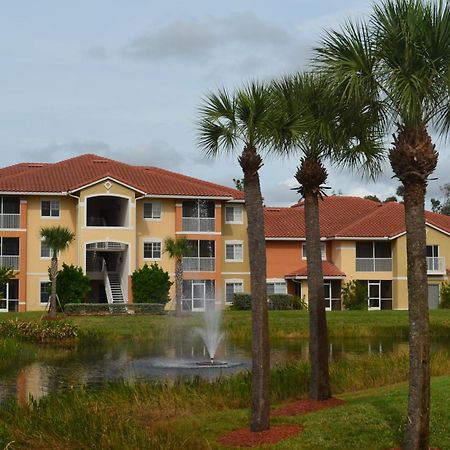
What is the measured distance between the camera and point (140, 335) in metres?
38.2

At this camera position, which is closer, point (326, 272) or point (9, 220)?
point (9, 220)

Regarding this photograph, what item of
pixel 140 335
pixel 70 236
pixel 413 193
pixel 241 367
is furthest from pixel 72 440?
pixel 70 236

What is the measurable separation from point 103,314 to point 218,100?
31250 mm

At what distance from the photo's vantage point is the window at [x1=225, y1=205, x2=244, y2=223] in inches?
2228

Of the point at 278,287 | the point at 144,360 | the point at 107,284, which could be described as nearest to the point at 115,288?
the point at 107,284

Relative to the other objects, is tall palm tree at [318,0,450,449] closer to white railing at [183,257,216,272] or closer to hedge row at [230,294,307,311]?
hedge row at [230,294,307,311]

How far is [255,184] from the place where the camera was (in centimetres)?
1435

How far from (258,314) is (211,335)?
2467cm

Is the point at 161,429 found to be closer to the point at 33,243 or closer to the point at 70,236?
the point at 70,236

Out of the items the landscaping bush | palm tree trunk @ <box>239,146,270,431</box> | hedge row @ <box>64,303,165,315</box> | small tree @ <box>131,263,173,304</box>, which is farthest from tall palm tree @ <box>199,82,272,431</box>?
small tree @ <box>131,263,173,304</box>

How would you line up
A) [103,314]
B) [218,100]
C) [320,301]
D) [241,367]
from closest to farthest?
[218,100], [320,301], [241,367], [103,314]

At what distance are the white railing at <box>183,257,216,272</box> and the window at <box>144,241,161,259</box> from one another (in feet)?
5.98

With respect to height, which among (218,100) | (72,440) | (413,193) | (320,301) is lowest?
(72,440)

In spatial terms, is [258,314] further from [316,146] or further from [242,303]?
[242,303]
